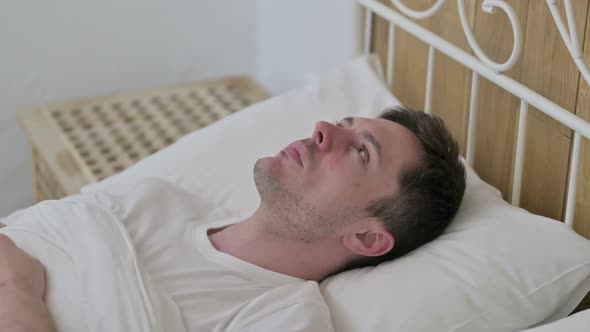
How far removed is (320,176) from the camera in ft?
4.17

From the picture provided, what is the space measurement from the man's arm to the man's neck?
31 centimetres

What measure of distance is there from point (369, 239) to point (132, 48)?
1435mm

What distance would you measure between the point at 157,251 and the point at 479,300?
52 cm

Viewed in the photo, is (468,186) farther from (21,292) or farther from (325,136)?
(21,292)

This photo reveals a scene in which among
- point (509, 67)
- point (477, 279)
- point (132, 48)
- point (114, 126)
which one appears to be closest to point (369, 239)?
point (477, 279)

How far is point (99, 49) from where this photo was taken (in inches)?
96.0

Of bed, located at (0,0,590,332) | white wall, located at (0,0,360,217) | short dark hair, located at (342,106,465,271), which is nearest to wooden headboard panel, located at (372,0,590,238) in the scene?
bed, located at (0,0,590,332)

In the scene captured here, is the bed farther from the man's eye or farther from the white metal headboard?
the man's eye

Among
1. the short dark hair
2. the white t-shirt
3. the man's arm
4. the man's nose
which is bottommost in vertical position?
the white t-shirt

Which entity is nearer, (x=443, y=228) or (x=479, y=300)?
(x=479, y=300)

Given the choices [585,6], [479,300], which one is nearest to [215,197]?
[479,300]

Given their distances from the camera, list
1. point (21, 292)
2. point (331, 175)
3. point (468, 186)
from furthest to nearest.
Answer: point (468, 186)
point (331, 175)
point (21, 292)

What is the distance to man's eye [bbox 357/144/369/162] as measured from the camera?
4.20ft

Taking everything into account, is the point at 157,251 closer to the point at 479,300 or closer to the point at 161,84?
the point at 479,300
